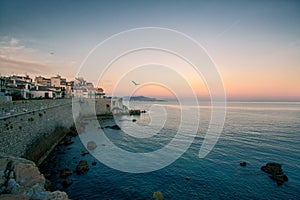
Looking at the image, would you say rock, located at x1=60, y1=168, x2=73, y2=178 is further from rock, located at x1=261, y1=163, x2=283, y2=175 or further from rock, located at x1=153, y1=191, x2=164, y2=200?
rock, located at x1=261, y1=163, x2=283, y2=175

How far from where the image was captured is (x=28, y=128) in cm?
1588

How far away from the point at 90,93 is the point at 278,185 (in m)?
73.9

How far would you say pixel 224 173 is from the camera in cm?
1689

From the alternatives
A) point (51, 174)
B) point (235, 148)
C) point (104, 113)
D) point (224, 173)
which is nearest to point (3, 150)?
point (51, 174)

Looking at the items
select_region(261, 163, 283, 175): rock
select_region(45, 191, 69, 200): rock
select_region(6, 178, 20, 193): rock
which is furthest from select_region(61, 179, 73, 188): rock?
select_region(261, 163, 283, 175): rock

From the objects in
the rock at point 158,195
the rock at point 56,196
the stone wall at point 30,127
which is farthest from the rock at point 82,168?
the rock at point 56,196

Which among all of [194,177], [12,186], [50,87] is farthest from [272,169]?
[50,87]

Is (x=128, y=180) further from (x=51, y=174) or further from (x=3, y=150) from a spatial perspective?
(x=3, y=150)

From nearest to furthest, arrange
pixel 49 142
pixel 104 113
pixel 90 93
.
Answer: pixel 49 142 → pixel 104 113 → pixel 90 93

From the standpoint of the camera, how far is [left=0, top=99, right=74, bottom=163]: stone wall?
12.5m

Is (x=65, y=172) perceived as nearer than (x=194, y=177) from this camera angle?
Yes

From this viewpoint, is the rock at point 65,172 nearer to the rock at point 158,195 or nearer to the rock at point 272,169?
the rock at point 158,195

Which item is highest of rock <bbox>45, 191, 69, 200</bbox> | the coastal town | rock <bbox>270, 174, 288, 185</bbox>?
the coastal town

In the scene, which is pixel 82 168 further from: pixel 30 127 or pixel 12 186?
pixel 12 186
